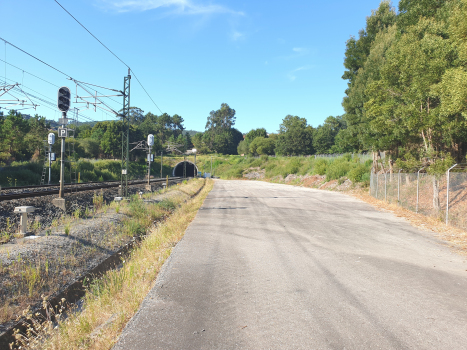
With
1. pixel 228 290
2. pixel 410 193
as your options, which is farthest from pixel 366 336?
pixel 410 193

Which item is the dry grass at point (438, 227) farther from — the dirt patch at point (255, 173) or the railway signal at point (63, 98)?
the dirt patch at point (255, 173)

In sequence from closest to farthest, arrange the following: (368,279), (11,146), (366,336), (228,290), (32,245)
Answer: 1. (366,336)
2. (228,290)
3. (368,279)
4. (32,245)
5. (11,146)

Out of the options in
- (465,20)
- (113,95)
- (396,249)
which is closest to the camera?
(396,249)

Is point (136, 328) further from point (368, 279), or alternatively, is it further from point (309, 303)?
point (368, 279)

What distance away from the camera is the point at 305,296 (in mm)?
5500

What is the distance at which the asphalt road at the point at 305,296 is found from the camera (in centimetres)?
416

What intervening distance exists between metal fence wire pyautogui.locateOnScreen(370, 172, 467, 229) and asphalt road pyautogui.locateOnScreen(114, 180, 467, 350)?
15.9 ft

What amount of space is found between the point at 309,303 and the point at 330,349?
1342mm

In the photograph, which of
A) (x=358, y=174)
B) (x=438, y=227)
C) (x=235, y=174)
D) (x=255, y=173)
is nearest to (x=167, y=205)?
(x=438, y=227)

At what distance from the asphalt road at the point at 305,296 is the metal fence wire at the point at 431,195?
484cm

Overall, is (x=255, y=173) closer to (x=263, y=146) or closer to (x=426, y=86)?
(x=263, y=146)

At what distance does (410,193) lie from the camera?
19219 mm

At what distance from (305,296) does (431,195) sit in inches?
659

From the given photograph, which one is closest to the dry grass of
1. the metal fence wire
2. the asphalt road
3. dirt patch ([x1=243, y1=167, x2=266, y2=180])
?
the metal fence wire
